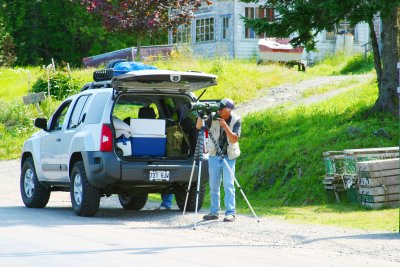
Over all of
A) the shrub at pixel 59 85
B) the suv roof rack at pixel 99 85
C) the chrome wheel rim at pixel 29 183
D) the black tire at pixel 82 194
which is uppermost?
the suv roof rack at pixel 99 85

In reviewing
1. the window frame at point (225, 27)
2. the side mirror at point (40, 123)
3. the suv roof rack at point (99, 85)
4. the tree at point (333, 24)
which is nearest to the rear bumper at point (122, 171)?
the suv roof rack at point (99, 85)

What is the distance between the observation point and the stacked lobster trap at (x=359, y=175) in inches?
680

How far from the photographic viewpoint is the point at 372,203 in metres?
17.3

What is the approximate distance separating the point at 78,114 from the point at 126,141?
1375 millimetres

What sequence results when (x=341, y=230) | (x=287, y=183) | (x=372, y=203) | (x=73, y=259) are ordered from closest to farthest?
(x=73, y=259) → (x=341, y=230) → (x=372, y=203) → (x=287, y=183)

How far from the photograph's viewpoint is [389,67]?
2345cm

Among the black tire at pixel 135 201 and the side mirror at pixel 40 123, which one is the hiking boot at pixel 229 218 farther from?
the side mirror at pixel 40 123

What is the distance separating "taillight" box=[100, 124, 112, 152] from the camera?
1619 cm

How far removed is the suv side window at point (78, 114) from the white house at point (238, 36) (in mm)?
30806

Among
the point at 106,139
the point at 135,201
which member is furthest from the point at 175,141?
the point at 135,201

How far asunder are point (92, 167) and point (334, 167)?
490 centimetres

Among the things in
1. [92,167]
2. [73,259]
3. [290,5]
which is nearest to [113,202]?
[92,167]

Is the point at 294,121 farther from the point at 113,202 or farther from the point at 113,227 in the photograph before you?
the point at 113,227

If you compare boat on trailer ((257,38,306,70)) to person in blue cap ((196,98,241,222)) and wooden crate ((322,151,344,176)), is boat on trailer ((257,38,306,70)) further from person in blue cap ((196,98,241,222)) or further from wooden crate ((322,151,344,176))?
person in blue cap ((196,98,241,222))
